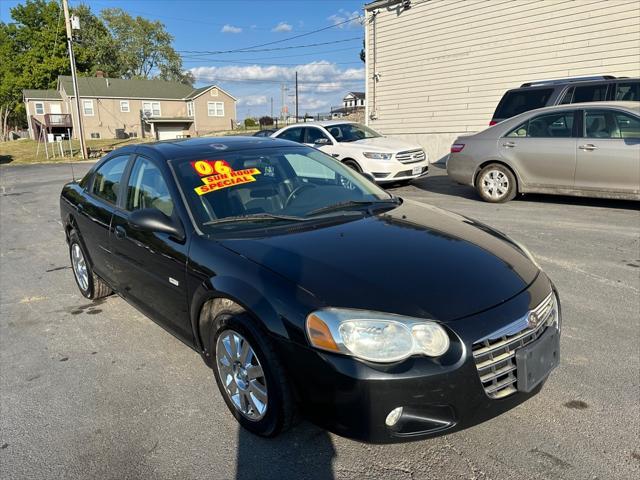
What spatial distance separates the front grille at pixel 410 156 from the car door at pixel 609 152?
3648mm

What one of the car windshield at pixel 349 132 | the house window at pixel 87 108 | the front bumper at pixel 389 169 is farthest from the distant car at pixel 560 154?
the house window at pixel 87 108

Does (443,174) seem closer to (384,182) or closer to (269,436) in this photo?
(384,182)

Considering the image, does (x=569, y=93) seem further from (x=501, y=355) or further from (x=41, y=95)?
(x=41, y=95)

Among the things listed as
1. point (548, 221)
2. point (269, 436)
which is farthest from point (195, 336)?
point (548, 221)

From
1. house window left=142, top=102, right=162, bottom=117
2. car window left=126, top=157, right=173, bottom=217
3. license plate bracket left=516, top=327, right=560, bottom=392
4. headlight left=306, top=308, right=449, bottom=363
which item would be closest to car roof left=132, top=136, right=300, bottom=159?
car window left=126, top=157, right=173, bottom=217

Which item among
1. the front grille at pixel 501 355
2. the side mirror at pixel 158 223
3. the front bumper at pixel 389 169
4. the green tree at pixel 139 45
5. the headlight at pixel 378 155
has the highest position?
the green tree at pixel 139 45

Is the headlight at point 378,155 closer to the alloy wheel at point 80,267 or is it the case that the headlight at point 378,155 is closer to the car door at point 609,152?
the car door at point 609,152

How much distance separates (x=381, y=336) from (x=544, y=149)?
268 inches

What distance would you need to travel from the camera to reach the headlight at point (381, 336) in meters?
2.07

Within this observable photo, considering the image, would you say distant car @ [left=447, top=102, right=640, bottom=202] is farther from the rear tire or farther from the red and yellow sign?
the rear tire

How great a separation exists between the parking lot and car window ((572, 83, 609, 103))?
507 cm

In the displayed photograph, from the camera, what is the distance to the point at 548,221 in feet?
22.8

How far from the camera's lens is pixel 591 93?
29.1ft

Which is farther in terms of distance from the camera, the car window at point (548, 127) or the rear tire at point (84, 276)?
the car window at point (548, 127)
